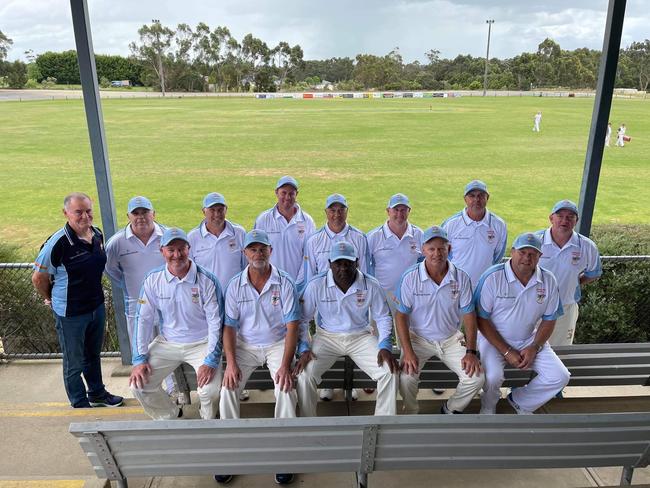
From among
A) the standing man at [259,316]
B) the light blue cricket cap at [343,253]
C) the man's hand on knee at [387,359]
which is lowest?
the man's hand on knee at [387,359]

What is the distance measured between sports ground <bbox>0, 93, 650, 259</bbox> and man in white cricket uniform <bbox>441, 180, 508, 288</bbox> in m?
10.2

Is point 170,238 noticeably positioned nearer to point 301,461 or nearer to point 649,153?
point 301,461

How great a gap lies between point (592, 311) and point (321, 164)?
2067 cm

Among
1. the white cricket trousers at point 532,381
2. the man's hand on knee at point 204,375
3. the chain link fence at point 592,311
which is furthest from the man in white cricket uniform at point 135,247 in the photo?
the white cricket trousers at point 532,381

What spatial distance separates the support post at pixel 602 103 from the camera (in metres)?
4.27

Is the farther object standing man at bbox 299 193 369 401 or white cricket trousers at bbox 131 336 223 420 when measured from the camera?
standing man at bbox 299 193 369 401

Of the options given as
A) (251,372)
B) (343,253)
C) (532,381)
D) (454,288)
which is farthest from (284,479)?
(532,381)

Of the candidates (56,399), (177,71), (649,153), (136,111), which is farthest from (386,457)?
(177,71)

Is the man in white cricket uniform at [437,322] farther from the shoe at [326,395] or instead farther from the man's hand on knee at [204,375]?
the man's hand on knee at [204,375]

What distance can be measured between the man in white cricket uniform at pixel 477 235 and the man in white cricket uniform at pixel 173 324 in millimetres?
2448

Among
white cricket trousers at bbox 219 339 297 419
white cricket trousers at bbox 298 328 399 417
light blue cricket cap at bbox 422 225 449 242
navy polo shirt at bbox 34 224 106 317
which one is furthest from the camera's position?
navy polo shirt at bbox 34 224 106 317

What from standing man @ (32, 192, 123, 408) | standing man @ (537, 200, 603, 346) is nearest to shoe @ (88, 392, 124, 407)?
standing man @ (32, 192, 123, 408)

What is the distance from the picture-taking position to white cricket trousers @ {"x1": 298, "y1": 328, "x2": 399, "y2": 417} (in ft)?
12.0

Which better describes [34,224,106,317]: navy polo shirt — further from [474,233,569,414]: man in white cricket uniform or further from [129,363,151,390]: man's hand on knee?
[474,233,569,414]: man in white cricket uniform
